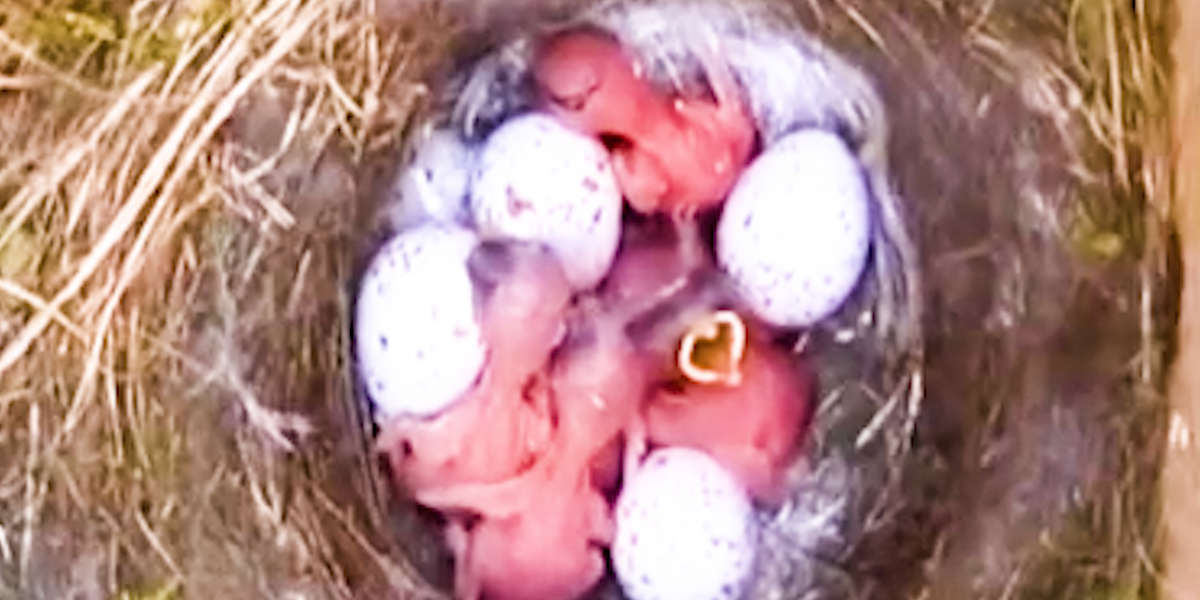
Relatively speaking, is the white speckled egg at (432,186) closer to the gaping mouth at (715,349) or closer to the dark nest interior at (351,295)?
the dark nest interior at (351,295)

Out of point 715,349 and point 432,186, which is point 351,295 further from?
point 715,349

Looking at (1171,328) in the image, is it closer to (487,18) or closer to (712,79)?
(712,79)

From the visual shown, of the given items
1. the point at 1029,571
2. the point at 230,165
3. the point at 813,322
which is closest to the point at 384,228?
the point at 230,165

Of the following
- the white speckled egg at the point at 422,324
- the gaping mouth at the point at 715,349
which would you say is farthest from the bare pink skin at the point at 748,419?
the white speckled egg at the point at 422,324

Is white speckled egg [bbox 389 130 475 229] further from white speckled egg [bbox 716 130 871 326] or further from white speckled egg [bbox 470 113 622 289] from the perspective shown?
white speckled egg [bbox 716 130 871 326]

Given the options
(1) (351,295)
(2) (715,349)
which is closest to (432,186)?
→ (1) (351,295)

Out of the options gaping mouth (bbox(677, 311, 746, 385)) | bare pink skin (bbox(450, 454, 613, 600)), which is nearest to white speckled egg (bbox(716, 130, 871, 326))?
gaping mouth (bbox(677, 311, 746, 385))
